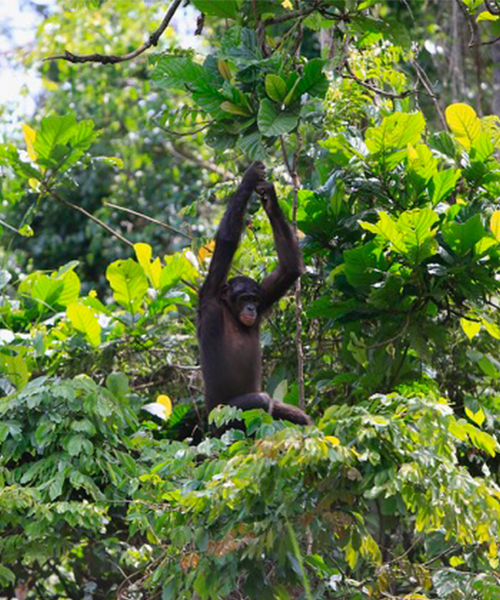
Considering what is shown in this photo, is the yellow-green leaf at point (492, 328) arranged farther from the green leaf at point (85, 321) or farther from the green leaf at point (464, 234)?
the green leaf at point (85, 321)

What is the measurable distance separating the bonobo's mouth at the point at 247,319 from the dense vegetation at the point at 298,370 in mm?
312

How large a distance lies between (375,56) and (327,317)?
6.63ft

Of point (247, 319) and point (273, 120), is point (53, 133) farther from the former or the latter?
point (273, 120)

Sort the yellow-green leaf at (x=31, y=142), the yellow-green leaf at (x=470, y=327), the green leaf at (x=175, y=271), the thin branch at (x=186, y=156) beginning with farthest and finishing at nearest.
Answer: the thin branch at (x=186, y=156), the yellow-green leaf at (x=31, y=142), the green leaf at (x=175, y=271), the yellow-green leaf at (x=470, y=327)

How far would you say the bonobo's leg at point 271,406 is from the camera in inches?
234

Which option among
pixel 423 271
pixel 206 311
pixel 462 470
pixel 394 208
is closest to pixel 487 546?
pixel 462 470

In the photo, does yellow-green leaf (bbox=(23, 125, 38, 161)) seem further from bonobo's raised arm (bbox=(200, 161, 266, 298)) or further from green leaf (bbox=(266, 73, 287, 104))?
green leaf (bbox=(266, 73, 287, 104))

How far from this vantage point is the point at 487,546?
16.4ft

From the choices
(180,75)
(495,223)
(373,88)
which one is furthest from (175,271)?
(495,223)

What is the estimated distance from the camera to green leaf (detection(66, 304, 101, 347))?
6625 millimetres

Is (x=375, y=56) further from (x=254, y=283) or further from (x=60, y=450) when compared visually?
(x=60, y=450)

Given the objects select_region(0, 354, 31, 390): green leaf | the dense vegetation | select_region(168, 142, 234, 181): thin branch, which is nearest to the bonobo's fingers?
the dense vegetation

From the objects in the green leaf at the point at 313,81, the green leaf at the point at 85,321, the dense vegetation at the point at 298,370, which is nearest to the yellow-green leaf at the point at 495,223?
the dense vegetation at the point at 298,370

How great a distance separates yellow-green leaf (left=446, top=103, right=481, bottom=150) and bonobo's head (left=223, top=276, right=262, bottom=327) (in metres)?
1.54
